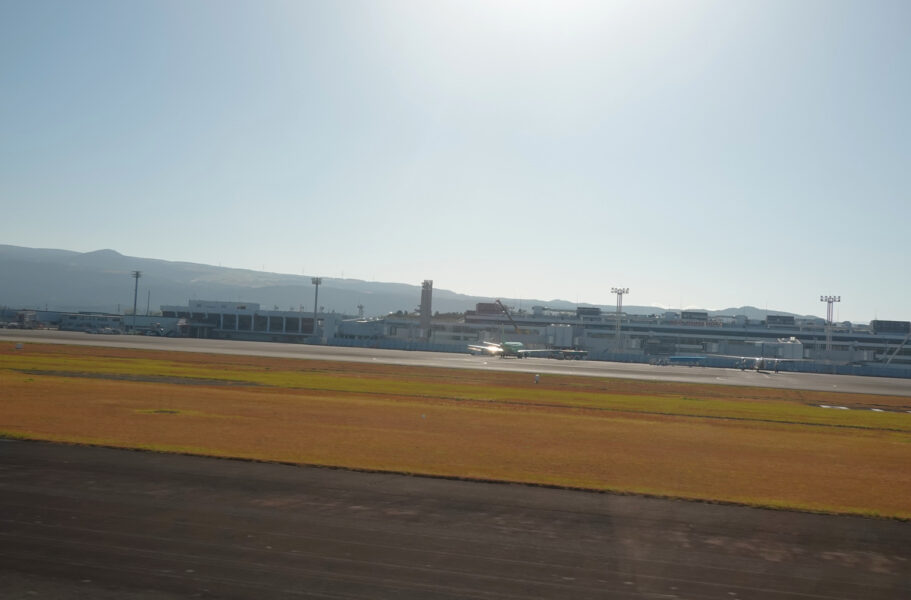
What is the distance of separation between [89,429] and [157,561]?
17339mm

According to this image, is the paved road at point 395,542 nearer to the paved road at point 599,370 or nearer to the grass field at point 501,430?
the grass field at point 501,430

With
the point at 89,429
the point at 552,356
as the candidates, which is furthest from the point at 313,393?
the point at 552,356

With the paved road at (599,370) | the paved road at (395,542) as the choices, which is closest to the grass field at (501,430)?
the paved road at (395,542)

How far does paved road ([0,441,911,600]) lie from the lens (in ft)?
41.1

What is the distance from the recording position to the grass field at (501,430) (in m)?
23.5

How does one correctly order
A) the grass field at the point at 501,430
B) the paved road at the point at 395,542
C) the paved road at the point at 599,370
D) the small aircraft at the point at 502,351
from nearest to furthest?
the paved road at the point at 395,542 → the grass field at the point at 501,430 → the paved road at the point at 599,370 → the small aircraft at the point at 502,351

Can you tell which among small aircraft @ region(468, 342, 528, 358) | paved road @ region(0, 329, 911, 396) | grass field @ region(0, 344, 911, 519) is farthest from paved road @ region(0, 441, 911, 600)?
small aircraft @ region(468, 342, 528, 358)

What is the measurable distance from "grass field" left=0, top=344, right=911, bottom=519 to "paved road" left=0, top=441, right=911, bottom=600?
9.68ft

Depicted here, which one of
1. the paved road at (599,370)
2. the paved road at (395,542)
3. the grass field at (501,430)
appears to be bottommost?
the paved road at (599,370)

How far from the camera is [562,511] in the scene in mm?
18406

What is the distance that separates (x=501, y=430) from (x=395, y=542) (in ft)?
64.5

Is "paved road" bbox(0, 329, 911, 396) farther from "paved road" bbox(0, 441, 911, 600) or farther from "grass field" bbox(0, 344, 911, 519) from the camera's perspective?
"paved road" bbox(0, 441, 911, 600)

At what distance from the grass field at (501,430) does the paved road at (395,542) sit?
9.68 ft

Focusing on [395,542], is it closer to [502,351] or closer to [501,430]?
[501,430]
